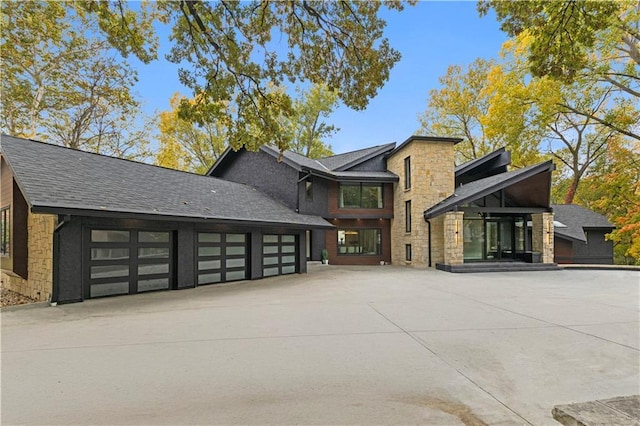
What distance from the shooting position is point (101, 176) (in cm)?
955

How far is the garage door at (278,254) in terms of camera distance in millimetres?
13078

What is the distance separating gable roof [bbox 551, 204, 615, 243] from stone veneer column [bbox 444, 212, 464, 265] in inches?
342

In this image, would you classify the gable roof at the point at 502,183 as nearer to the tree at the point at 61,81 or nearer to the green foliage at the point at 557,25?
the green foliage at the point at 557,25

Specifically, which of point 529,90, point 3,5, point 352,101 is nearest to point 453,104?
point 529,90

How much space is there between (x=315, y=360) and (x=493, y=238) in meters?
15.7

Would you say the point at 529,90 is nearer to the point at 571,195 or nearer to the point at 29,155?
the point at 571,195

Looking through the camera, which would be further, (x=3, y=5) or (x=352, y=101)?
(x=3, y=5)

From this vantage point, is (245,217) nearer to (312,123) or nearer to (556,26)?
(556,26)

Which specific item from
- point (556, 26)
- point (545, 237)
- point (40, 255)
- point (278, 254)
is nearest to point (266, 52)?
point (556, 26)

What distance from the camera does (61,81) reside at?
60.0 feet

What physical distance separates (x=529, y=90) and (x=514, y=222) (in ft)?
25.8

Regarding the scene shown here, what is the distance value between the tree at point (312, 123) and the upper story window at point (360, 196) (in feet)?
42.3

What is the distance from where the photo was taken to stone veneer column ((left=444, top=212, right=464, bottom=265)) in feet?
48.0

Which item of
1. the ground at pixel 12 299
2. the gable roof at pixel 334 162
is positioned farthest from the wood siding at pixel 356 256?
the ground at pixel 12 299
